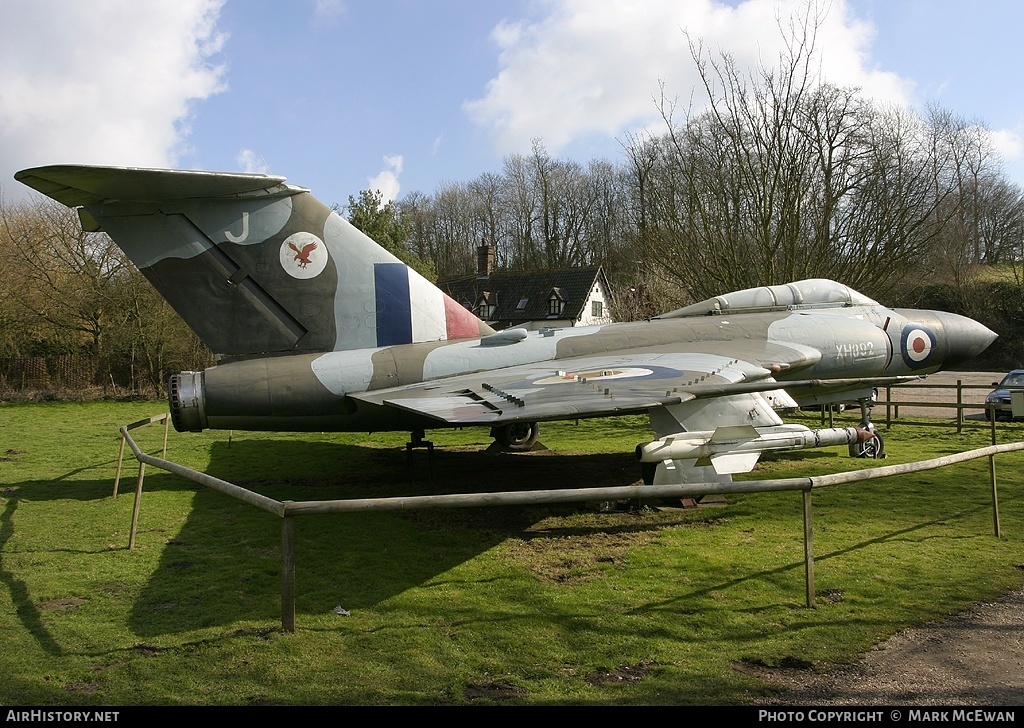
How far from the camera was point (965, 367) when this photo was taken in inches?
1569

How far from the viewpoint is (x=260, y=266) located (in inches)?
359

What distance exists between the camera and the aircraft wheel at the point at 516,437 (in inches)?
502

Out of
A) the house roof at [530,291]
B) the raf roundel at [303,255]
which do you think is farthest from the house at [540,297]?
the raf roundel at [303,255]

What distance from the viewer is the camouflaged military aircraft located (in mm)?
7555

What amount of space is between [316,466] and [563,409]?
7.19m

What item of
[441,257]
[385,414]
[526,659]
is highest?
[441,257]

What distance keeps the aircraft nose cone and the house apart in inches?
1210

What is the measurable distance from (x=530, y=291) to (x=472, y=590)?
41.3m

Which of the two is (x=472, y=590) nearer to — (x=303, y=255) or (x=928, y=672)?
(x=928, y=672)

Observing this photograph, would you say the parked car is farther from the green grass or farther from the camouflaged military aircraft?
the camouflaged military aircraft

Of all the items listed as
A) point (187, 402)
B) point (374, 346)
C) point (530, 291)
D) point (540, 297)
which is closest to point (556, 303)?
point (540, 297)

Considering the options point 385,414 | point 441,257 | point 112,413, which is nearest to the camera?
point 385,414
